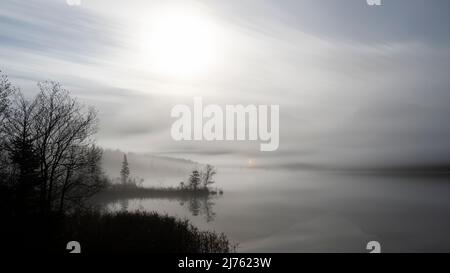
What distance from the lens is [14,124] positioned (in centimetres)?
2406

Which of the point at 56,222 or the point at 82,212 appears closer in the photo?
the point at 56,222

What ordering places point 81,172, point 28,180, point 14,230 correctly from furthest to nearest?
point 81,172
point 28,180
point 14,230

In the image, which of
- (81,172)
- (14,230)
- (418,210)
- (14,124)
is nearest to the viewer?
(14,230)

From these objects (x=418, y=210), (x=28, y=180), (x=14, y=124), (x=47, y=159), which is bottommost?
(x=418, y=210)

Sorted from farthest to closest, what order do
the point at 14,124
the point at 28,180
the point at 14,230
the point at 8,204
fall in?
the point at 14,124 < the point at 28,180 < the point at 8,204 < the point at 14,230

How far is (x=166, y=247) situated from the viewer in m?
20.6

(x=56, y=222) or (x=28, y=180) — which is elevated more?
(x=28, y=180)

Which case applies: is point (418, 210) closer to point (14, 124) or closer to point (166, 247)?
point (166, 247)
